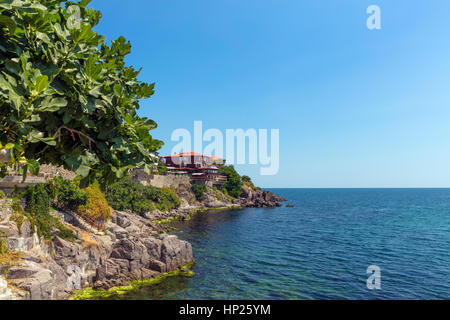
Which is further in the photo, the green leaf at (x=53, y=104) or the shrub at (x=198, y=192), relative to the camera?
the shrub at (x=198, y=192)

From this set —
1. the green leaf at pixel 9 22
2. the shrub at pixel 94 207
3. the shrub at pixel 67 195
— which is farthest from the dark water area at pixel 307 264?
the green leaf at pixel 9 22

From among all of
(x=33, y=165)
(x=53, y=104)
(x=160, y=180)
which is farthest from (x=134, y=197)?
(x=53, y=104)

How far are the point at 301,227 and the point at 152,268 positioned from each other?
1579 inches

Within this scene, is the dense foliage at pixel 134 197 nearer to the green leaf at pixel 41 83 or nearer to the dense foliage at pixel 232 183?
the green leaf at pixel 41 83

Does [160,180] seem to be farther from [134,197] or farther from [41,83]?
[41,83]

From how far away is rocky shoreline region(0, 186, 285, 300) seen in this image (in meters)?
13.8

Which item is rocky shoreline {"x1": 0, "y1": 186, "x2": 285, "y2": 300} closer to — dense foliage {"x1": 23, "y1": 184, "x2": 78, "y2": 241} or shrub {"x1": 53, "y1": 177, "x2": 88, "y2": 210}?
dense foliage {"x1": 23, "y1": 184, "x2": 78, "y2": 241}

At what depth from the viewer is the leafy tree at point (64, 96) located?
2.62 m

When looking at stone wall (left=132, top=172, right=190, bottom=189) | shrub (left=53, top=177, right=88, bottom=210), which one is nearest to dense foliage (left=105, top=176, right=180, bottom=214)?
stone wall (left=132, top=172, right=190, bottom=189)

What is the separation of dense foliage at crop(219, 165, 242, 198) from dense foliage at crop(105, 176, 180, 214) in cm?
3668

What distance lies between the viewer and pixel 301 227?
2156 inches

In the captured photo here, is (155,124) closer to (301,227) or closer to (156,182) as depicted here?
(301,227)

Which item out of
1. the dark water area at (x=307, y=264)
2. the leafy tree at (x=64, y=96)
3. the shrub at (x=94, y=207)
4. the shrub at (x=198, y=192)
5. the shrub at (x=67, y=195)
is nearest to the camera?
the leafy tree at (x=64, y=96)

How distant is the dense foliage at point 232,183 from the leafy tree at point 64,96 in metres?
92.5
